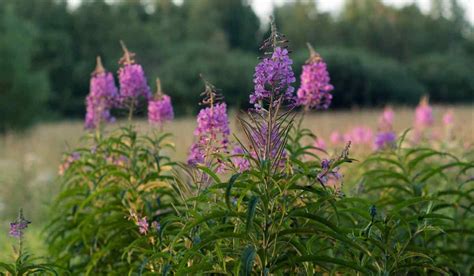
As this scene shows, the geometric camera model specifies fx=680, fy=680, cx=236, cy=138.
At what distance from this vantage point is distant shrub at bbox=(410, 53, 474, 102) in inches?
1577

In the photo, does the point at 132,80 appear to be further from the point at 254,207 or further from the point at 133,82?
the point at 254,207

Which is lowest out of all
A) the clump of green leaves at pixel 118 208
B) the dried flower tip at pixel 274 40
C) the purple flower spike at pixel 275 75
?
the clump of green leaves at pixel 118 208

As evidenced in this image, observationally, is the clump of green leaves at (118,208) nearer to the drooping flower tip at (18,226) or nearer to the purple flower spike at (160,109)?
the purple flower spike at (160,109)

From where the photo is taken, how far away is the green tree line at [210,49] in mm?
23414

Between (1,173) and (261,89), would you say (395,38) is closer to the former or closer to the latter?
(1,173)

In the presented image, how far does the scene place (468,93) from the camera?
40.4 m

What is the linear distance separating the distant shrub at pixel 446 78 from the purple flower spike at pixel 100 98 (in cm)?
3817

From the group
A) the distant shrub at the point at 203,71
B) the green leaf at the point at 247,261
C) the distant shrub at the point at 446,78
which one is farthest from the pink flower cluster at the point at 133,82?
the distant shrub at the point at 446,78

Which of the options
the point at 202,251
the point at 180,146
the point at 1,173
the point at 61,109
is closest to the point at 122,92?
the point at 202,251

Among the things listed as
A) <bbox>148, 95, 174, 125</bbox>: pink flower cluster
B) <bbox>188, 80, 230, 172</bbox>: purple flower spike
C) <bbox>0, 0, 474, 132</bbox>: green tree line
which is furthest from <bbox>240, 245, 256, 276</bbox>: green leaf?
<bbox>0, 0, 474, 132</bbox>: green tree line

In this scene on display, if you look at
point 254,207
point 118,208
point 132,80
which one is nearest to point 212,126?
point 254,207

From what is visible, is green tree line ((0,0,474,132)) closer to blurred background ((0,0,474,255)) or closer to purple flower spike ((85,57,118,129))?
blurred background ((0,0,474,255))

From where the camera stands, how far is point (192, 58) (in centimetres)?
3916

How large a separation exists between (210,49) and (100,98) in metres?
36.3
